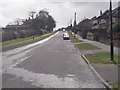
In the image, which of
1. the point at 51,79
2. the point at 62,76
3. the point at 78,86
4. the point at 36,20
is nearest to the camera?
the point at 78,86

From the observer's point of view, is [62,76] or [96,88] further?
[62,76]

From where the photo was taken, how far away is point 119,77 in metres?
12.2

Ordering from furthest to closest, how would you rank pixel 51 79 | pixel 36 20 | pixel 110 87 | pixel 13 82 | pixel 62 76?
pixel 36 20 < pixel 62 76 < pixel 51 79 < pixel 13 82 < pixel 110 87

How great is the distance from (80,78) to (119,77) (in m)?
1.67

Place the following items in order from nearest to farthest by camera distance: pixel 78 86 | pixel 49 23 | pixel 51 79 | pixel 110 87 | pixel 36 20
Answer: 1. pixel 110 87
2. pixel 78 86
3. pixel 51 79
4. pixel 36 20
5. pixel 49 23

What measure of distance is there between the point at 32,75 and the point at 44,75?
556mm

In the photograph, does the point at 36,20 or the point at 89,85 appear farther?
the point at 36,20

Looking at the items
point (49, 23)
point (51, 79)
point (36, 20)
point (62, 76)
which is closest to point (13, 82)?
point (51, 79)

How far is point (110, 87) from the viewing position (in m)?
10.1

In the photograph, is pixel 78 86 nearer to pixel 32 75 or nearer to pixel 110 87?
pixel 110 87

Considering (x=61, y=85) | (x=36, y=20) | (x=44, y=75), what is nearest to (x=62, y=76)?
(x=44, y=75)

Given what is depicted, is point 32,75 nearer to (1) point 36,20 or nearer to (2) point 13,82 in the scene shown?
(2) point 13,82

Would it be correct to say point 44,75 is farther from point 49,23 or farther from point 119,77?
point 49,23

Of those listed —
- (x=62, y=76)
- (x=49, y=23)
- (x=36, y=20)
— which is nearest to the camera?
(x=62, y=76)
